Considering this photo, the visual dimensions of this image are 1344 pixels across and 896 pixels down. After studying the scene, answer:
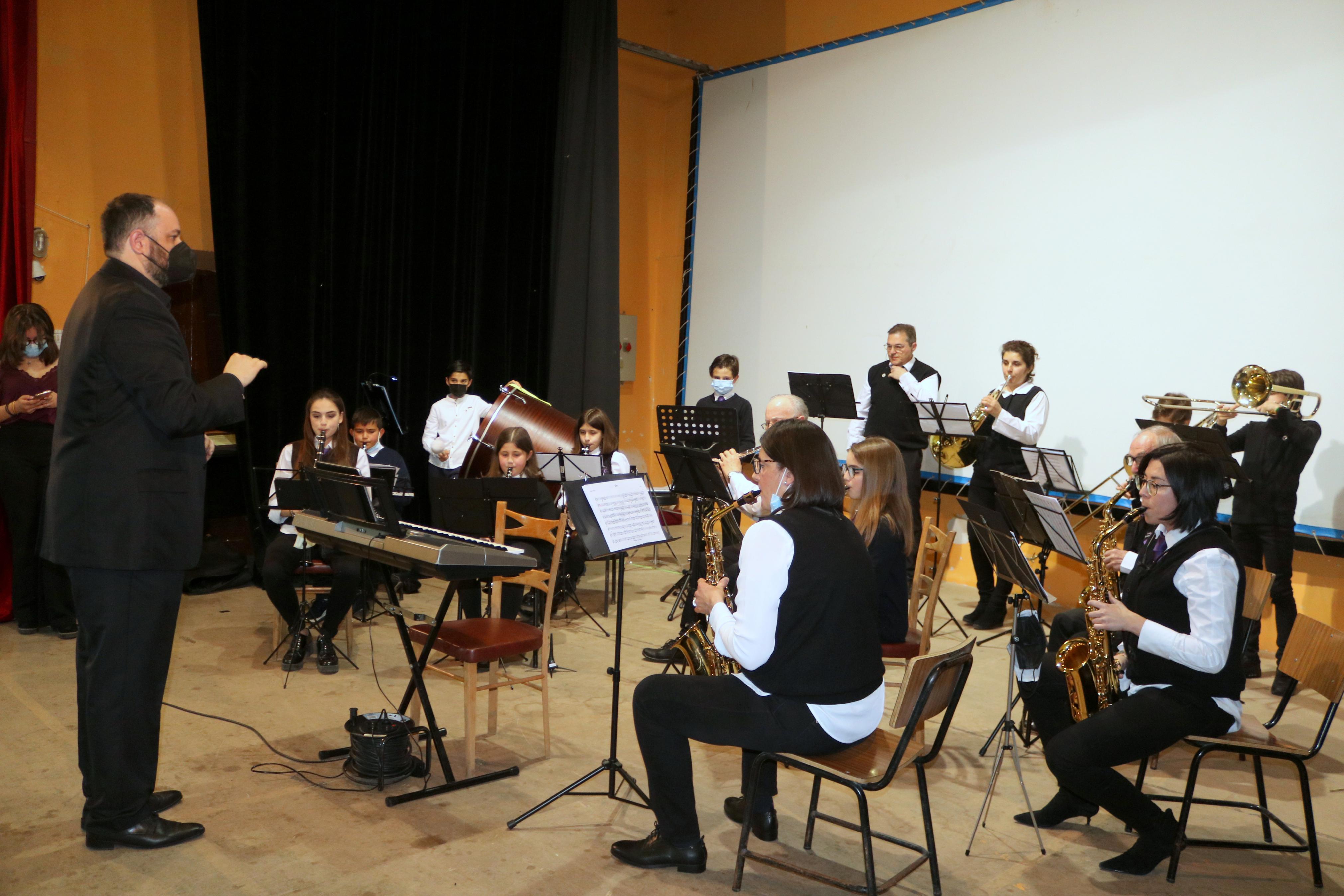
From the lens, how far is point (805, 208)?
8047 millimetres

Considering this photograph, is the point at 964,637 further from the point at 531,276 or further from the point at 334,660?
the point at 531,276

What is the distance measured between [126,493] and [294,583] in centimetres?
212

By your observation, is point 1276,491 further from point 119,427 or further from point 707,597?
point 119,427

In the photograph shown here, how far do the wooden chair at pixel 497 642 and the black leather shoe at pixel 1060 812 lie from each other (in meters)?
1.66

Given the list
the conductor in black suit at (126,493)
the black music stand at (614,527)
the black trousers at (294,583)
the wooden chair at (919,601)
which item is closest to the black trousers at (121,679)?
the conductor in black suit at (126,493)

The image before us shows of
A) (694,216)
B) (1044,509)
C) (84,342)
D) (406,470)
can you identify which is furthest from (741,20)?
(84,342)

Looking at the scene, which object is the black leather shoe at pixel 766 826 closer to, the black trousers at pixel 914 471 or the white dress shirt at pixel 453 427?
the black trousers at pixel 914 471

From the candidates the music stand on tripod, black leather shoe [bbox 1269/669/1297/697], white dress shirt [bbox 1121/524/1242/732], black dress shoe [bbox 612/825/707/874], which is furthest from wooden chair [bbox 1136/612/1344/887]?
black leather shoe [bbox 1269/669/1297/697]

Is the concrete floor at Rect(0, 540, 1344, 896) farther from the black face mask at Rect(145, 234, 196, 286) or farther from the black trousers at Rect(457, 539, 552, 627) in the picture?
the black face mask at Rect(145, 234, 196, 286)

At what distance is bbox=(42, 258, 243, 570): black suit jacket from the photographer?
2746mm

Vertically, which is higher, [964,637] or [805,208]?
[805,208]

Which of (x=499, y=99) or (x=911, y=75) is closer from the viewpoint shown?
(x=911, y=75)

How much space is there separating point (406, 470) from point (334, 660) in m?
1.34

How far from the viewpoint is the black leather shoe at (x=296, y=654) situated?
4680 mm
